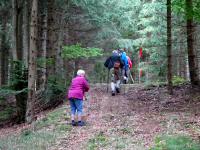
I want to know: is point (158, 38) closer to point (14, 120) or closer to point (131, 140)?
point (14, 120)

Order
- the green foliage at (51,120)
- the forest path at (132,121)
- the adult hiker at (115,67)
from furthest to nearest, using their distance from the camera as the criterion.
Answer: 1. the adult hiker at (115,67)
2. the green foliage at (51,120)
3. the forest path at (132,121)

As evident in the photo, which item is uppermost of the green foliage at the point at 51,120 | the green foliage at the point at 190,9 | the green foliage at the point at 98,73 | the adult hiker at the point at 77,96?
the green foliage at the point at 190,9

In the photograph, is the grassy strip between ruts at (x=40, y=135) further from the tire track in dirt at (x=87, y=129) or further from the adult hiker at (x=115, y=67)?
the adult hiker at (x=115, y=67)

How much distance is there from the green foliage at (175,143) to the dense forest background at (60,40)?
6.08m

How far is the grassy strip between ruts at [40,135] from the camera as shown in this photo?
11.8 meters

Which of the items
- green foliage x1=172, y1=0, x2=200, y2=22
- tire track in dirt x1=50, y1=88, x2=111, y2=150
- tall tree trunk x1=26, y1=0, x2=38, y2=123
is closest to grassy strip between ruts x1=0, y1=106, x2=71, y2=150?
tire track in dirt x1=50, y1=88, x2=111, y2=150

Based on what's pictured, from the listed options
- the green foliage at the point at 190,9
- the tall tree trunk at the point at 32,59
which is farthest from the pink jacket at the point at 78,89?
the green foliage at the point at 190,9

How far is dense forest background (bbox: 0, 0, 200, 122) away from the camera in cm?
1633

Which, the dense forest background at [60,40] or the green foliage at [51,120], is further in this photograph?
the dense forest background at [60,40]

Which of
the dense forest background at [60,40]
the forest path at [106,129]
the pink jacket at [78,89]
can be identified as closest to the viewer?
the forest path at [106,129]

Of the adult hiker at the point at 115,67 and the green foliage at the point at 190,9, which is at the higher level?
the green foliage at the point at 190,9

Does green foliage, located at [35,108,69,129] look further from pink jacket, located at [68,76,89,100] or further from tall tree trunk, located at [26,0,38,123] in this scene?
pink jacket, located at [68,76,89,100]

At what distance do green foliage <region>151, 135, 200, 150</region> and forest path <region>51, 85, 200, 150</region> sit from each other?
0.90 feet

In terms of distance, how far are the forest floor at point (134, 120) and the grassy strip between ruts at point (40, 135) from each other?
21cm
